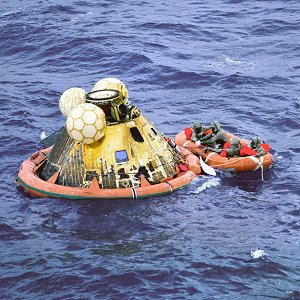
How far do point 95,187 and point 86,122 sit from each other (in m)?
2.41

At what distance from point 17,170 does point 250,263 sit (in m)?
11.2

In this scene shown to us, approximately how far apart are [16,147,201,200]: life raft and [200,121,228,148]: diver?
2087 millimetres

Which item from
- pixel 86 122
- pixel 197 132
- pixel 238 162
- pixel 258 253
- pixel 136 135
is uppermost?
pixel 86 122

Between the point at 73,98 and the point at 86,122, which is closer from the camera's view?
the point at 86,122

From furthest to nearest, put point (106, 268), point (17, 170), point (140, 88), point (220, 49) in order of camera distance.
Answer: point (220, 49) < point (140, 88) < point (17, 170) < point (106, 268)

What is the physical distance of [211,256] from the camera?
846 inches

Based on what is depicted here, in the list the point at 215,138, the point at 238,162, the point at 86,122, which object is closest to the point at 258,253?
the point at 238,162

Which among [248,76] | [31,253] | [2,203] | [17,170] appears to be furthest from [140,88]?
[31,253]

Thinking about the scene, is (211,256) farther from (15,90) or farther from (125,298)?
(15,90)

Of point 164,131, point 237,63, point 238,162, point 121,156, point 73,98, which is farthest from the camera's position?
point 237,63

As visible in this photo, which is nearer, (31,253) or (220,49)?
(31,253)

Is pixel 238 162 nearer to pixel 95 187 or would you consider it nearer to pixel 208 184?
pixel 208 184

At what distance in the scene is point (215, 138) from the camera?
28.5m

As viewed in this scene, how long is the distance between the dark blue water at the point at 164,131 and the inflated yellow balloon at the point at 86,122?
2.46 m
